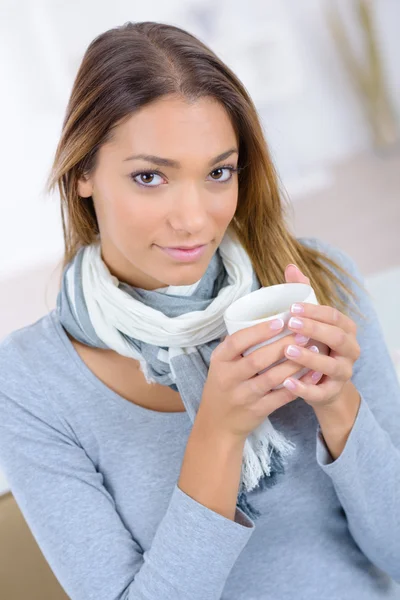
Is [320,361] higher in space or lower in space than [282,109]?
lower

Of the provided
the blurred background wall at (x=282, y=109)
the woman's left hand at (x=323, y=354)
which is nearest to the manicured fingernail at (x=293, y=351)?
the woman's left hand at (x=323, y=354)

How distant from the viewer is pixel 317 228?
10.2 feet

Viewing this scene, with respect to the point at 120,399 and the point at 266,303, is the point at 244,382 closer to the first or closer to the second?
the point at 266,303

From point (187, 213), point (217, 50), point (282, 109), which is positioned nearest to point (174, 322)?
point (187, 213)

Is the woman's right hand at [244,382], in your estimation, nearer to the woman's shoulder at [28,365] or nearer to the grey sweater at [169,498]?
the grey sweater at [169,498]

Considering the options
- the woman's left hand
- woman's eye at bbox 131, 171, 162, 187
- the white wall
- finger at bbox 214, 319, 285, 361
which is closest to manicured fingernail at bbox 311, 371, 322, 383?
the woman's left hand

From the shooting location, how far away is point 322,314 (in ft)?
2.87

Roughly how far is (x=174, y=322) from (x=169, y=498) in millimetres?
255

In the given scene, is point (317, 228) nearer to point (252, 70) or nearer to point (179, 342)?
point (252, 70)

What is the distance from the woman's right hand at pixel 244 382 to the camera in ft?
2.80

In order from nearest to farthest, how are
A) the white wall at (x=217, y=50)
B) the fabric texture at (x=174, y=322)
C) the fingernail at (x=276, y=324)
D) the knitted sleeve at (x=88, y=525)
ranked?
the fingernail at (x=276, y=324), the knitted sleeve at (x=88, y=525), the fabric texture at (x=174, y=322), the white wall at (x=217, y=50)

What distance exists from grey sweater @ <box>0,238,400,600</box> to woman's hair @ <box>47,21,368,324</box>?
16 cm

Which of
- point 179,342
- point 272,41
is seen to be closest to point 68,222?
point 179,342

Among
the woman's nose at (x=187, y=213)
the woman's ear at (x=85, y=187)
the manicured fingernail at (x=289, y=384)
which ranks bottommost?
the manicured fingernail at (x=289, y=384)
